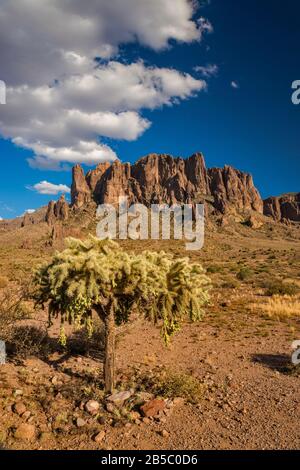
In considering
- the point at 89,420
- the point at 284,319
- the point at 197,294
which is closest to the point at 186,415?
the point at 89,420

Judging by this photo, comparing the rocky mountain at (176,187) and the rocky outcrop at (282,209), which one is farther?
the rocky outcrop at (282,209)

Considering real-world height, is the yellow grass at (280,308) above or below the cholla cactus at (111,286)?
below

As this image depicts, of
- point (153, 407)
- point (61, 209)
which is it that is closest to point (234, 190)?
point (61, 209)

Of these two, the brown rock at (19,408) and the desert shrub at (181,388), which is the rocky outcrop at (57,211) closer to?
the desert shrub at (181,388)

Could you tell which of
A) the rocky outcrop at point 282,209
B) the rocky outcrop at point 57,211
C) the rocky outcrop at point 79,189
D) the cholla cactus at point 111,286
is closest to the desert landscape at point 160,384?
the cholla cactus at point 111,286

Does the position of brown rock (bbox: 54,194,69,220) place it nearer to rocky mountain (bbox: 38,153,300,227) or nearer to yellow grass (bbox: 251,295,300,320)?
rocky mountain (bbox: 38,153,300,227)

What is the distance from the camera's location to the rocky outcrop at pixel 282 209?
527 ft

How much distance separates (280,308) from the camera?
18453 millimetres

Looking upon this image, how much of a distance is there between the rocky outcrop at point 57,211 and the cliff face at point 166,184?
55.1 ft

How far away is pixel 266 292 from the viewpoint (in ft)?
80.4

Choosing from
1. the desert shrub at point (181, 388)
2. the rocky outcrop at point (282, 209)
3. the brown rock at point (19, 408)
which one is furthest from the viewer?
the rocky outcrop at point (282, 209)

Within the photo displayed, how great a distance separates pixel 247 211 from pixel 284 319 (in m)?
137

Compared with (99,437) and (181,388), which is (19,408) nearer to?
(99,437)

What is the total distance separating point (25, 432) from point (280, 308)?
1533cm
